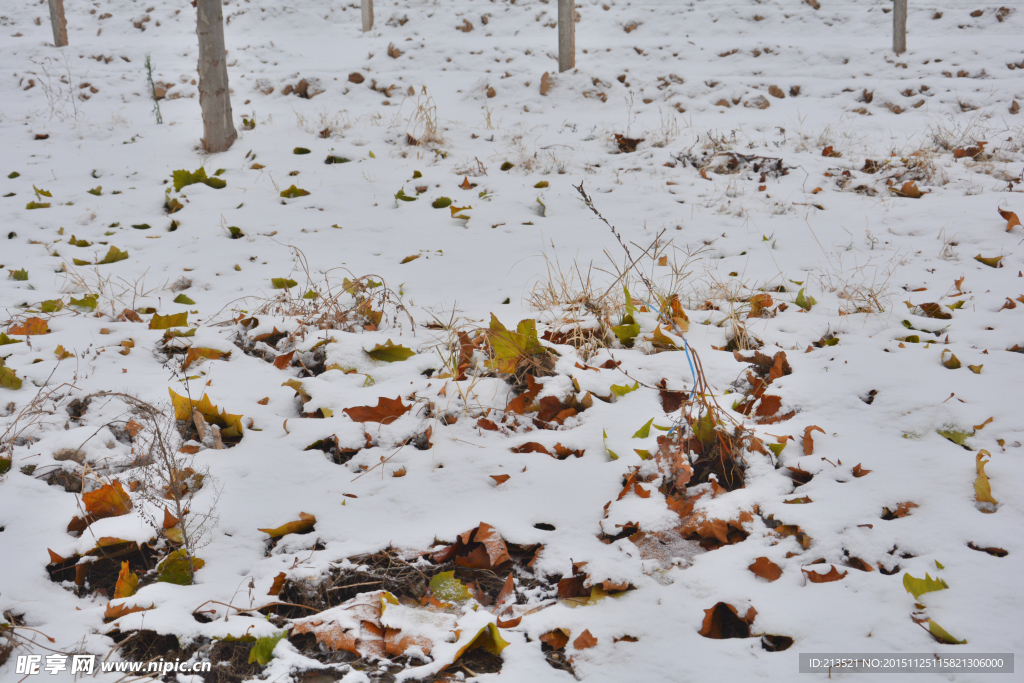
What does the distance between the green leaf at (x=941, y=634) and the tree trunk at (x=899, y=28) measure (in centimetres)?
963

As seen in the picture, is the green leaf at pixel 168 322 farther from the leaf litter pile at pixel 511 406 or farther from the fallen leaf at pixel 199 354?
the fallen leaf at pixel 199 354

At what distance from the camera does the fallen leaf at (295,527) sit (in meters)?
1.54

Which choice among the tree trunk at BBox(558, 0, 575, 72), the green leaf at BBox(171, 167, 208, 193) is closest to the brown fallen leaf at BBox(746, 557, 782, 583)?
the green leaf at BBox(171, 167, 208, 193)

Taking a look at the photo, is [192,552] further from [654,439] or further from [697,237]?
[697,237]

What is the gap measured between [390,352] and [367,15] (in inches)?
415

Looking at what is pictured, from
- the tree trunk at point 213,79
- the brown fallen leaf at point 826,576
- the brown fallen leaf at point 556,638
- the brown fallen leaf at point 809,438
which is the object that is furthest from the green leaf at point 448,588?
the tree trunk at point 213,79

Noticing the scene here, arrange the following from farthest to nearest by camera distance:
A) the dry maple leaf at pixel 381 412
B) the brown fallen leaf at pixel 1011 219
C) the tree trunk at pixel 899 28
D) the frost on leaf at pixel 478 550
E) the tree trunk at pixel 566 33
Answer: the tree trunk at pixel 899 28 → the tree trunk at pixel 566 33 → the brown fallen leaf at pixel 1011 219 → the dry maple leaf at pixel 381 412 → the frost on leaf at pixel 478 550

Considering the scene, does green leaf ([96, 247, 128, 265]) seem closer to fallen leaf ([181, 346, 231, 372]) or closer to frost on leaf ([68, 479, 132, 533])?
fallen leaf ([181, 346, 231, 372])

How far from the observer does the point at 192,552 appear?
1429mm

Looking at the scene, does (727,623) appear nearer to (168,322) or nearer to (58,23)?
(168,322)

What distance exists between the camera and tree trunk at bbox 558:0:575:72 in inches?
293

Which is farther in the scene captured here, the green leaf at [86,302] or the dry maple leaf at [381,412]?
the green leaf at [86,302]

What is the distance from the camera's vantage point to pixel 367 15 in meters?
10.7

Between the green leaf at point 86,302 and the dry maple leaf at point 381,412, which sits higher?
the green leaf at point 86,302
